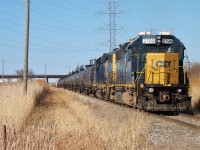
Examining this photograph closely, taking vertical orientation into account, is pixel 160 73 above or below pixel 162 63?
below

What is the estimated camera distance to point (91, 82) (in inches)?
1489

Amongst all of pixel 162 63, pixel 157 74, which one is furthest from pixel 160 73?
pixel 162 63

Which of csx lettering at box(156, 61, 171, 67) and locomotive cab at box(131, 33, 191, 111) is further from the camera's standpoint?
csx lettering at box(156, 61, 171, 67)

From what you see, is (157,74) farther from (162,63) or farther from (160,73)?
(162,63)

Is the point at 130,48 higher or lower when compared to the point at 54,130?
higher

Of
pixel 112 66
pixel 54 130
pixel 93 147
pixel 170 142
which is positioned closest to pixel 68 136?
pixel 54 130

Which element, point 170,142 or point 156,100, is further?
point 156,100

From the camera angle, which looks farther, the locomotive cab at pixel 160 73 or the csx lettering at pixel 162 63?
the csx lettering at pixel 162 63

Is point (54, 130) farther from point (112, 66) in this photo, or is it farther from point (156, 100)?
point (112, 66)

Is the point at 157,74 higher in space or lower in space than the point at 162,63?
lower

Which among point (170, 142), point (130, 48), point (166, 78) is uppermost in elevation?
point (130, 48)

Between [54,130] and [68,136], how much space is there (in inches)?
18.8

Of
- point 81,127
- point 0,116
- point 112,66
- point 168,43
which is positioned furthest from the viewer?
point 112,66

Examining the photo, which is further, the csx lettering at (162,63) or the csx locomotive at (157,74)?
the csx lettering at (162,63)
